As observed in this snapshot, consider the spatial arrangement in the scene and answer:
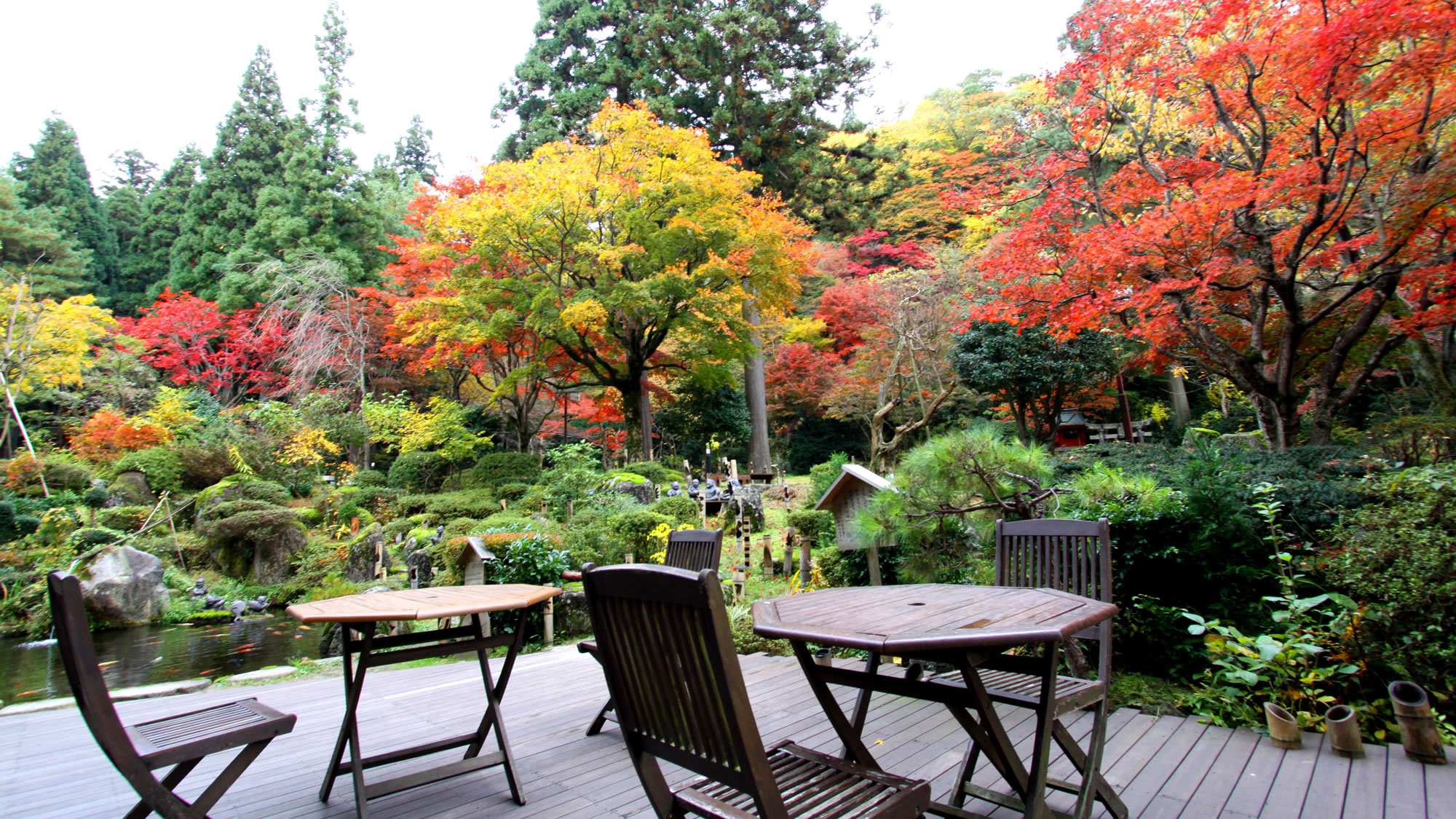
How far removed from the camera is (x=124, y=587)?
24.5ft

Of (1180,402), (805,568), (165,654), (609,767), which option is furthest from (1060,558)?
(1180,402)

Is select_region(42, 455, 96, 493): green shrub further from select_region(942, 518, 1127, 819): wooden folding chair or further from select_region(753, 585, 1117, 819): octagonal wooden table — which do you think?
select_region(942, 518, 1127, 819): wooden folding chair

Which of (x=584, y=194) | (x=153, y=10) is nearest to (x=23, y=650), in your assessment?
(x=584, y=194)

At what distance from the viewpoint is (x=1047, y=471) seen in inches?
132

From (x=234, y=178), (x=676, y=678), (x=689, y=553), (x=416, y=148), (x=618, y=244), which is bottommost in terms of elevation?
(x=689, y=553)

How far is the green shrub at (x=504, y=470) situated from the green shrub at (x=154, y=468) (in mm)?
4262

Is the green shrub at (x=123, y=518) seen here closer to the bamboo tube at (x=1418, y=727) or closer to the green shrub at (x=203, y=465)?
the green shrub at (x=203, y=465)

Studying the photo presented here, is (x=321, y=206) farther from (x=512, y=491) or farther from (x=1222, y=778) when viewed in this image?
(x=1222, y=778)

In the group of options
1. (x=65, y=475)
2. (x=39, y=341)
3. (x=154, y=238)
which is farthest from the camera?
(x=154, y=238)

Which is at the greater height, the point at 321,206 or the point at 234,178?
the point at 234,178

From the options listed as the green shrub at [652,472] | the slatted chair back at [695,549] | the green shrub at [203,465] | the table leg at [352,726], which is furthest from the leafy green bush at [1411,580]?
the green shrub at [203,465]

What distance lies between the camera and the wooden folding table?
2020mm

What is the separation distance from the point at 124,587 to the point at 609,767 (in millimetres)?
7912

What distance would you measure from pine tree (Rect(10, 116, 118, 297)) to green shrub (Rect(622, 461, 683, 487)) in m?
17.5
